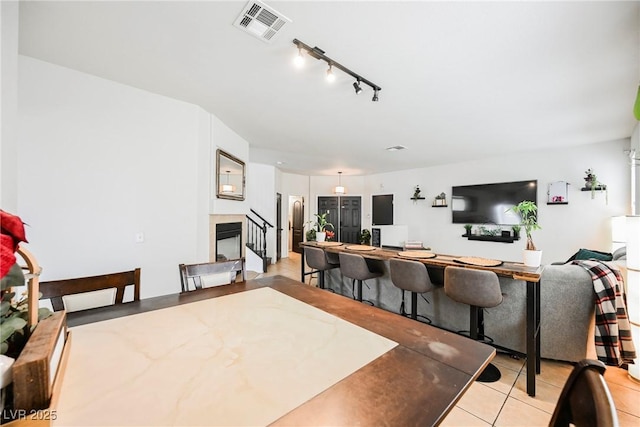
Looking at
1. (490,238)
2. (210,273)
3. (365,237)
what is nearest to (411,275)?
(210,273)

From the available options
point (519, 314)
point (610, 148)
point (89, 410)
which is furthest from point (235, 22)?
point (610, 148)

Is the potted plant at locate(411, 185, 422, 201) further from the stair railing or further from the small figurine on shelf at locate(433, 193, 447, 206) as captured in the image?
the stair railing

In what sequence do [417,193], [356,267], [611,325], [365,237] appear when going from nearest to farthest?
1. [611,325]
2. [356,267]
3. [417,193]
4. [365,237]

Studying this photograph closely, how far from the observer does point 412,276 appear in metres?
2.56

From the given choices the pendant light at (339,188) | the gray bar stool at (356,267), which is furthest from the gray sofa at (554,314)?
the pendant light at (339,188)

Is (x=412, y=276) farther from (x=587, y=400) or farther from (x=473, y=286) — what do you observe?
(x=587, y=400)

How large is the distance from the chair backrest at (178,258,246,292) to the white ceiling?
166 cm

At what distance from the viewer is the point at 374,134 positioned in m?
4.14

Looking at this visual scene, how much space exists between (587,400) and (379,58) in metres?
2.30

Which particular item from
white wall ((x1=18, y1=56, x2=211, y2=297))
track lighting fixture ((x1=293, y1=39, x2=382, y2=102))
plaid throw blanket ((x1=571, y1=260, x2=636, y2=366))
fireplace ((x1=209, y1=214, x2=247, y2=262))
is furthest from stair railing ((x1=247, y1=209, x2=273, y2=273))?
plaid throw blanket ((x1=571, y1=260, x2=636, y2=366))

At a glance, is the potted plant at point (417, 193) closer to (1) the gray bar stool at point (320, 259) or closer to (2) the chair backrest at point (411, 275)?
(1) the gray bar stool at point (320, 259)

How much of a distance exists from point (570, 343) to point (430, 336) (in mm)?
2235

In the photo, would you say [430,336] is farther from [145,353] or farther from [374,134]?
[374,134]

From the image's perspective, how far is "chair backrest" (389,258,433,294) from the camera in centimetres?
250
